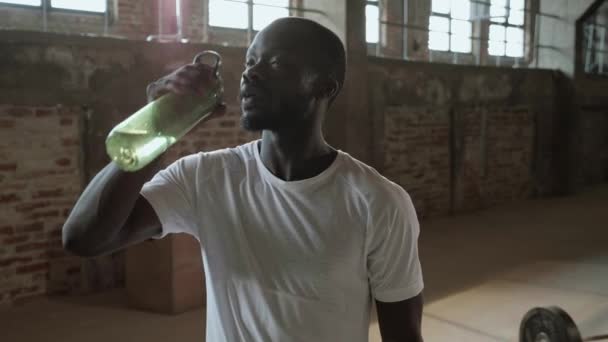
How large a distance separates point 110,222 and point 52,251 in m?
3.04

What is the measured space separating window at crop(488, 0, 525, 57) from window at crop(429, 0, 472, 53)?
41 centimetres

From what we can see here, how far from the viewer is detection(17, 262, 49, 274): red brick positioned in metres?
3.76

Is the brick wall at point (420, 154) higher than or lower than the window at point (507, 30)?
lower

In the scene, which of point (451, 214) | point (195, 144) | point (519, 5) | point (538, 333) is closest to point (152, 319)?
point (195, 144)

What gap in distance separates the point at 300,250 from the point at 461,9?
26.9 feet

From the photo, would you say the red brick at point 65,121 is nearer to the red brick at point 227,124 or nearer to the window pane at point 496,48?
the red brick at point 227,124

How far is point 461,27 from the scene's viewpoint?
28.8 feet

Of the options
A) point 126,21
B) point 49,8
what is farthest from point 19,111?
point 126,21

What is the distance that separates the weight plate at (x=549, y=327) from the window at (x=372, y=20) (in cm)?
521

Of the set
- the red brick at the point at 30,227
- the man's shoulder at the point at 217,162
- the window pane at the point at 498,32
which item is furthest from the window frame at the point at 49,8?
the window pane at the point at 498,32

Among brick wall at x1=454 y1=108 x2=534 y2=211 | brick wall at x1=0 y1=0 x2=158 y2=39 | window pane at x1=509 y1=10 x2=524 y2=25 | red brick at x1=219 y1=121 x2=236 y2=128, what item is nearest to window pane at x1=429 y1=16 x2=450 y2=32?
window pane at x1=509 y1=10 x2=524 y2=25

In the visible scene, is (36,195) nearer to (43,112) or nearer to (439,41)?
(43,112)

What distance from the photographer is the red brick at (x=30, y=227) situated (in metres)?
3.73

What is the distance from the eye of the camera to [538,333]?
9.50ft
